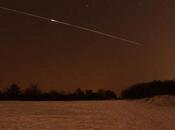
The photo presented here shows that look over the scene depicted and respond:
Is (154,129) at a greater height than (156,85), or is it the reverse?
(156,85)

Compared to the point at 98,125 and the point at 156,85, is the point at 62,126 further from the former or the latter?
the point at 156,85

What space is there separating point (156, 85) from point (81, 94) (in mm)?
8296

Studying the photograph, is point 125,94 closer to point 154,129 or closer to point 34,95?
point 34,95

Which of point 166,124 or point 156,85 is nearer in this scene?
point 166,124

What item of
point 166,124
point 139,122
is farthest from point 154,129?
point 139,122

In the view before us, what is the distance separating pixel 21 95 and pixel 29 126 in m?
42.6

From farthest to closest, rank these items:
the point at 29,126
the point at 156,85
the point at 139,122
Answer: the point at 156,85 < the point at 139,122 < the point at 29,126

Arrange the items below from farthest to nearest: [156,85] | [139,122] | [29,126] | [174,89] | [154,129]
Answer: [156,85] < [174,89] < [139,122] < [29,126] < [154,129]

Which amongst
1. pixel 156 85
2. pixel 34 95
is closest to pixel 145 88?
pixel 156 85

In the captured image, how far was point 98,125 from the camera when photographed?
17.4 m

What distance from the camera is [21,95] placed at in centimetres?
5925

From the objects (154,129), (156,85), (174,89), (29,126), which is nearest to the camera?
(154,129)

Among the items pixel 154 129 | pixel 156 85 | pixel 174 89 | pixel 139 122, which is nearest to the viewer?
pixel 154 129

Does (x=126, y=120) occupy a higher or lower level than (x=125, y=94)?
lower
